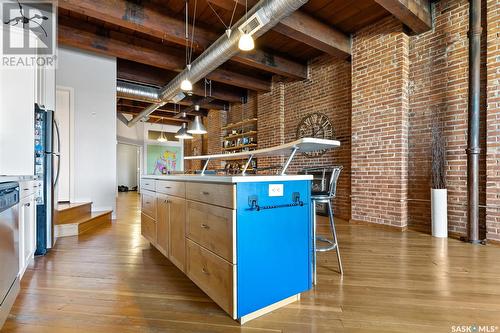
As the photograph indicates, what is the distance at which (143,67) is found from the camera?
5.77 meters

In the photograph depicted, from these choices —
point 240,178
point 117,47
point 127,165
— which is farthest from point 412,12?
point 127,165

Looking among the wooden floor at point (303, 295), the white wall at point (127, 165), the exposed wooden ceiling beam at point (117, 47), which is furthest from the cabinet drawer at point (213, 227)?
the white wall at point (127, 165)

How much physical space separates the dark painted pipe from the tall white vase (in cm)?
25

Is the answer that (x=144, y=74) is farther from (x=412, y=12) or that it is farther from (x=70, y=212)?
(x=412, y=12)

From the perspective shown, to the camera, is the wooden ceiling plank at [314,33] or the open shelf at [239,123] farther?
the open shelf at [239,123]

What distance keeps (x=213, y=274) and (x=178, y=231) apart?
25.3 inches

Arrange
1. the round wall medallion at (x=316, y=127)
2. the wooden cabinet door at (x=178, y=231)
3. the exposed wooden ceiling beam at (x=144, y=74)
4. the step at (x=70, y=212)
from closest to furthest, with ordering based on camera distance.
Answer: the wooden cabinet door at (x=178, y=231) < the step at (x=70, y=212) < the round wall medallion at (x=316, y=127) < the exposed wooden ceiling beam at (x=144, y=74)

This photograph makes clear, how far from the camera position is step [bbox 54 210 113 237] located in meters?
3.54

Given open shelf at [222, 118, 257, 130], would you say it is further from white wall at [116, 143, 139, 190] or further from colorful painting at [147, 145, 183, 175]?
white wall at [116, 143, 139, 190]

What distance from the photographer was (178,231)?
218 cm

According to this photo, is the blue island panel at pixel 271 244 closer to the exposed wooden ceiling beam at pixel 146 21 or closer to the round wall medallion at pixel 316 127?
the exposed wooden ceiling beam at pixel 146 21

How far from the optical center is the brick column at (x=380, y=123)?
3840 mm

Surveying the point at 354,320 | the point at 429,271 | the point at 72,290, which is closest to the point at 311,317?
the point at 354,320

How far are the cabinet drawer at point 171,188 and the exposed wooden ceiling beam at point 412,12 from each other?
3.10 m
